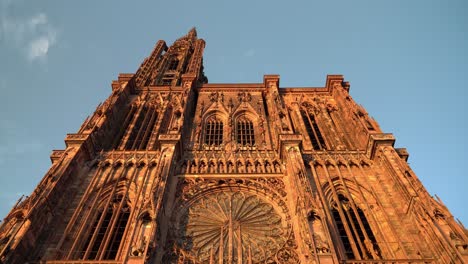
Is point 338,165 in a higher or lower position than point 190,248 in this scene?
higher

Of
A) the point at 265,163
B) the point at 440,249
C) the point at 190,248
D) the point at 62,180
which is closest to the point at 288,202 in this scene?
the point at 265,163

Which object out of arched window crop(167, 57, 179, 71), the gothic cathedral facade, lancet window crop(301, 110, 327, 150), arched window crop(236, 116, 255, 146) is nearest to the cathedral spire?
arched window crop(167, 57, 179, 71)

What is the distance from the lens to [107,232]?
15.1 metres

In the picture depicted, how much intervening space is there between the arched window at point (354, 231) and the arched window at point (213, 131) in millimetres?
7897

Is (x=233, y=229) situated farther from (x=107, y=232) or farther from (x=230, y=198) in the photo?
(x=107, y=232)

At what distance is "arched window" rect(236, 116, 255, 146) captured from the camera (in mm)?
21587

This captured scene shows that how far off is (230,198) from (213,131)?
6.79 meters

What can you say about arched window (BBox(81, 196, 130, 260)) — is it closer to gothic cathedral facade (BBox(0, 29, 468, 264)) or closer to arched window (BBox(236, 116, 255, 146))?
gothic cathedral facade (BBox(0, 29, 468, 264))

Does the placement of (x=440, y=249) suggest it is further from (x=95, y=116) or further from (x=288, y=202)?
(x=95, y=116)

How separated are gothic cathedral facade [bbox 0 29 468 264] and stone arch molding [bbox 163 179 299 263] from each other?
1.9 inches

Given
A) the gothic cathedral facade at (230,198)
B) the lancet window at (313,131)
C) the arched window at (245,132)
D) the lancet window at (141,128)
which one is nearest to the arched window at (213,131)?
the gothic cathedral facade at (230,198)

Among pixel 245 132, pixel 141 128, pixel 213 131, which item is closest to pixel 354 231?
pixel 245 132

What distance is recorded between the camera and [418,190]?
15086mm

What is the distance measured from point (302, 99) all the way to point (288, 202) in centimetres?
1158
